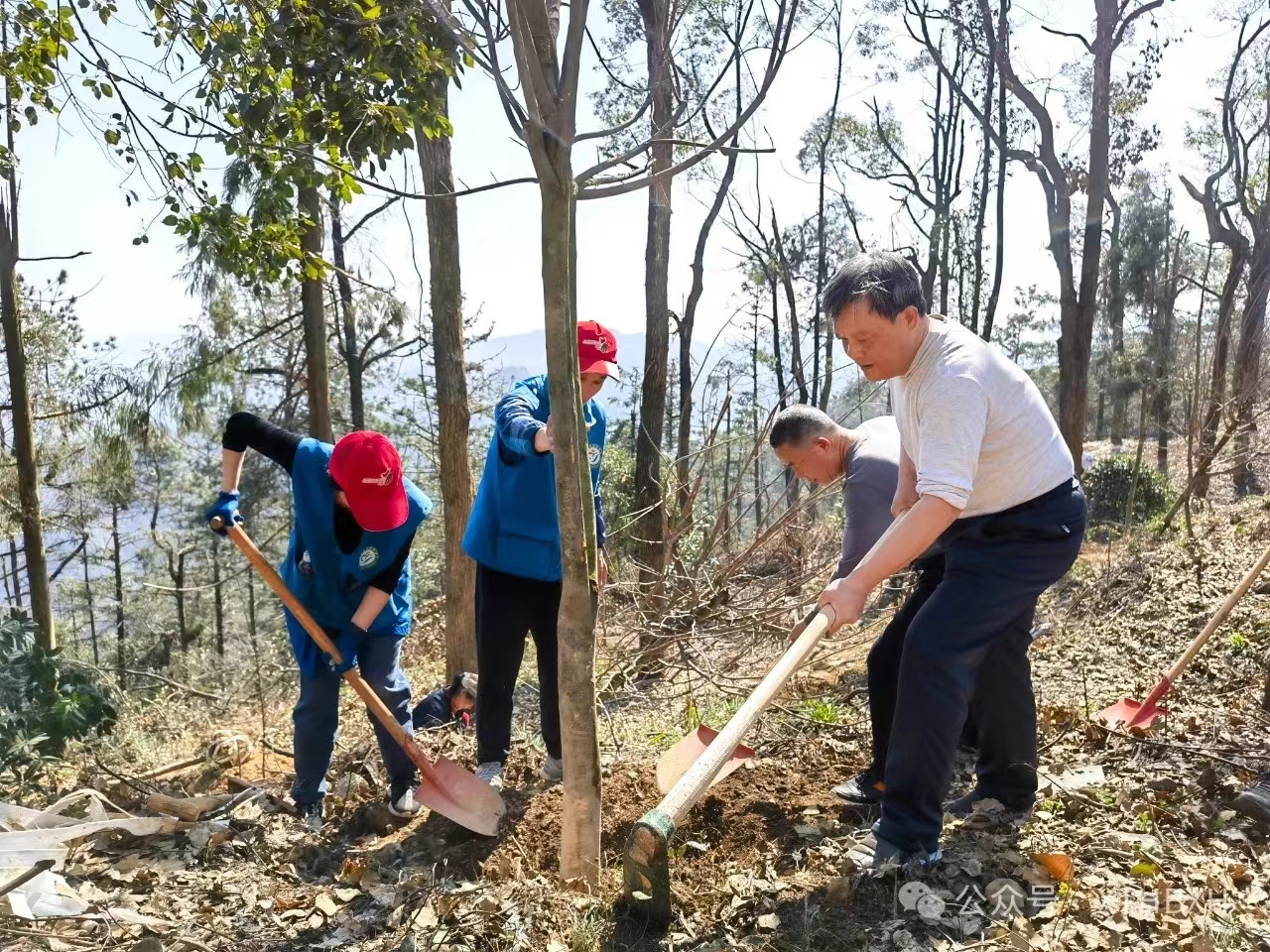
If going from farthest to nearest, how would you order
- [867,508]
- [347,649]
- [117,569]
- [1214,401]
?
[117,569] < [1214,401] < [347,649] < [867,508]

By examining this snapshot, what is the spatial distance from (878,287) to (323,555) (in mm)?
2124

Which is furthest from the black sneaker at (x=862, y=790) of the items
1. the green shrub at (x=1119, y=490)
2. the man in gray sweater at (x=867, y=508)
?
the green shrub at (x=1119, y=490)

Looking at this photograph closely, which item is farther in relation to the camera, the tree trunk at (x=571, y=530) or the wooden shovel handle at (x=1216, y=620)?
the wooden shovel handle at (x=1216, y=620)

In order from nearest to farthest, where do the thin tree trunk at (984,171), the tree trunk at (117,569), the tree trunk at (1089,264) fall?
the tree trunk at (1089,264) < the thin tree trunk at (984,171) < the tree trunk at (117,569)

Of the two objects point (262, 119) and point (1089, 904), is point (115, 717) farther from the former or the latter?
point (1089, 904)

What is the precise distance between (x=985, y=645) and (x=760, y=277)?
862 inches

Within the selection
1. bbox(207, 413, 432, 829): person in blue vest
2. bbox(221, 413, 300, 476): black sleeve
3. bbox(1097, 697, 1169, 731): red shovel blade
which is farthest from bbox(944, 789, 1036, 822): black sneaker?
bbox(221, 413, 300, 476): black sleeve

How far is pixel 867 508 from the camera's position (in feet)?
Answer: 10.0

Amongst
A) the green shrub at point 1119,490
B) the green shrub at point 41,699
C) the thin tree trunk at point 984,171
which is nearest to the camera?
the green shrub at point 41,699

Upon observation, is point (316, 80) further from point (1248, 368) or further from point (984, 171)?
point (984, 171)

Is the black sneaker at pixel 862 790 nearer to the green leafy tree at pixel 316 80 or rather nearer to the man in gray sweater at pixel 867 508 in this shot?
the man in gray sweater at pixel 867 508

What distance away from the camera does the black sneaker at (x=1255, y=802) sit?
8.79ft

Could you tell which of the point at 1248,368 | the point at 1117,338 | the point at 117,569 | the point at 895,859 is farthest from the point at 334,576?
the point at 1117,338

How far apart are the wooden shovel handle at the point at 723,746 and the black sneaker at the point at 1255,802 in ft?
5.04
